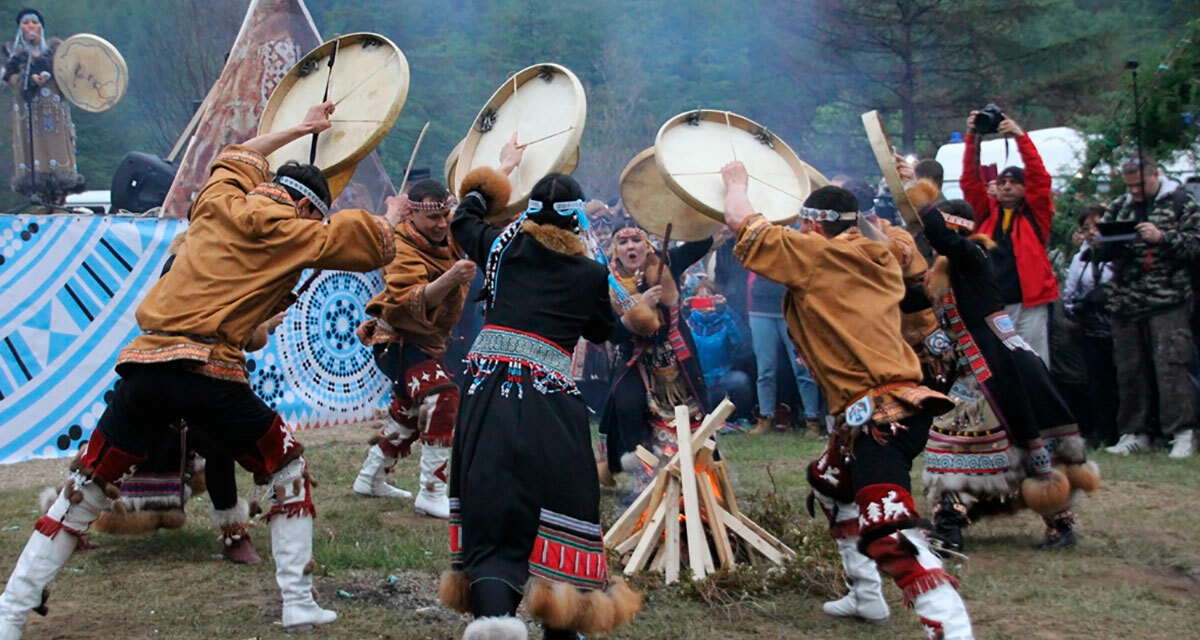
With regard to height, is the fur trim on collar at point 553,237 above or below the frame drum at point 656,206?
below

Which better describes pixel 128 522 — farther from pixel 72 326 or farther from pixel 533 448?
pixel 72 326

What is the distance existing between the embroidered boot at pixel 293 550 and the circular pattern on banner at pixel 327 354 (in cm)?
498

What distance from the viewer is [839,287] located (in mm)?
4602

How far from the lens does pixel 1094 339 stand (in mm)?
9742

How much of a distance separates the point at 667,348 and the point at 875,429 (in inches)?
109

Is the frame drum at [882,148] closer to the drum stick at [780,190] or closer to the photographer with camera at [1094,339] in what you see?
the drum stick at [780,190]

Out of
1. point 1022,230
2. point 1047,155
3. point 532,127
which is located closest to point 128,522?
point 532,127

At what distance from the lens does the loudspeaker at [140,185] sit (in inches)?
470

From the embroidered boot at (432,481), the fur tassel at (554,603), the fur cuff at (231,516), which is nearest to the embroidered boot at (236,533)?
the fur cuff at (231,516)

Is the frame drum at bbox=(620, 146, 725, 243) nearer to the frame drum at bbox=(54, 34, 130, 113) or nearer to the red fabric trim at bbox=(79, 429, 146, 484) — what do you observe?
the red fabric trim at bbox=(79, 429, 146, 484)

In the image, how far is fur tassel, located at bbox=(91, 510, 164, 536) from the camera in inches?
234

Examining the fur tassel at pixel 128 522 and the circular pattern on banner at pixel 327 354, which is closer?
the fur tassel at pixel 128 522

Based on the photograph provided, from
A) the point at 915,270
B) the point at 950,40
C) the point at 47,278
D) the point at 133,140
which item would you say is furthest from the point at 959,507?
the point at 133,140

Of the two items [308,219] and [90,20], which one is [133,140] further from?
[308,219]
